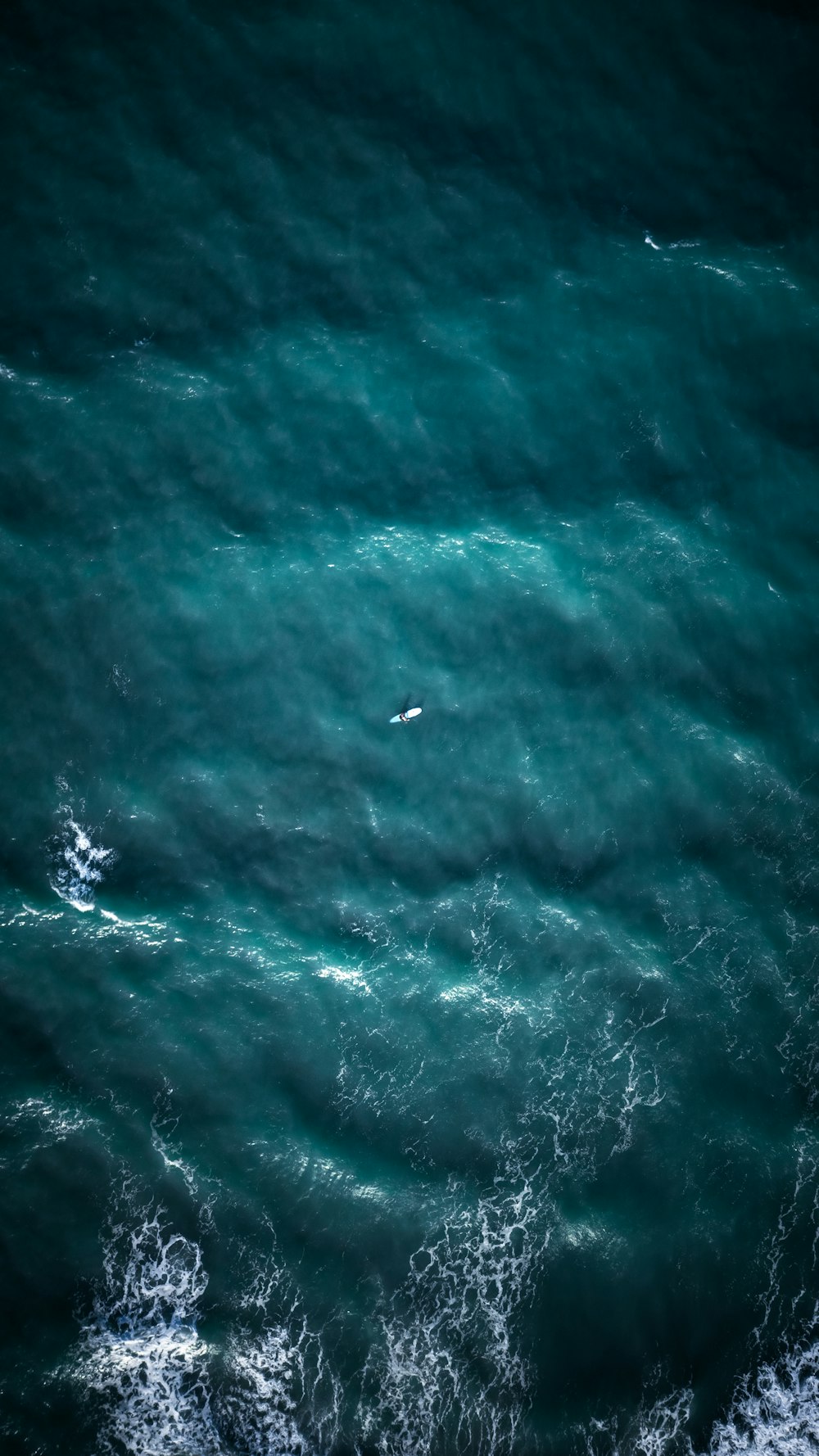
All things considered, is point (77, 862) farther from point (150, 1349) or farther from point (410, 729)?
point (150, 1349)

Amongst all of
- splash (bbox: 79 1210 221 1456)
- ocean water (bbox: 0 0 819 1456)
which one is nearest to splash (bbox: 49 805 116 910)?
ocean water (bbox: 0 0 819 1456)

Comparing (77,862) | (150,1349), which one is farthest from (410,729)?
(150,1349)

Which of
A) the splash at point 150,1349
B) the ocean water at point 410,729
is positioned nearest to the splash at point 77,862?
the ocean water at point 410,729

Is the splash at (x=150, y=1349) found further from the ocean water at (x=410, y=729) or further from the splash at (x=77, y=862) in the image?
the splash at (x=77, y=862)

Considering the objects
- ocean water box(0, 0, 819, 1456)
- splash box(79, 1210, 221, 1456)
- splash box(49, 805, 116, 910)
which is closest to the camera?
splash box(79, 1210, 221, 1456)

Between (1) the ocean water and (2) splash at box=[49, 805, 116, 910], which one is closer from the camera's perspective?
(1) the ocean water

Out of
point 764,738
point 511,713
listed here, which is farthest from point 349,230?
point 764,738

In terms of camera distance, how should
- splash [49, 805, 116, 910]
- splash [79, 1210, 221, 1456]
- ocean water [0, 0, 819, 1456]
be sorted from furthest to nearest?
splash [49, 805, 116, 910] < ocean water [0, 0, 819, 1456] < splash [79, 1210, 221, 1456]

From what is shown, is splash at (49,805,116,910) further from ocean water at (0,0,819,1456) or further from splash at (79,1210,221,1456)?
splash at (79,1210,221,1456)

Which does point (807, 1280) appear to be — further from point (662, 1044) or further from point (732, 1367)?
point (662, 1044)
